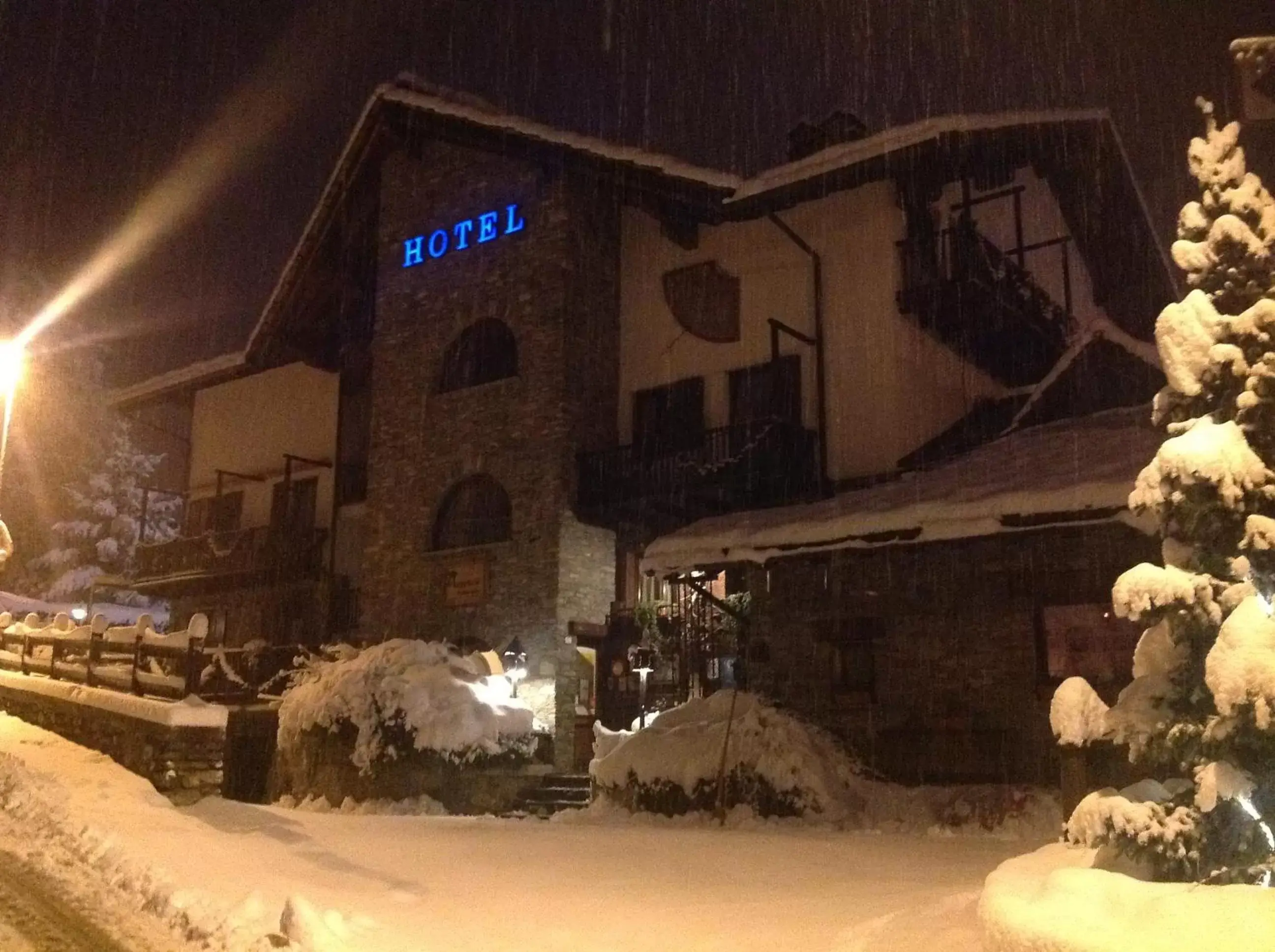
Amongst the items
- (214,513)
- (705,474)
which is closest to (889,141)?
(705,474)

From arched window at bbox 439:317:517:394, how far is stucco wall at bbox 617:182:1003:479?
2.53 metres

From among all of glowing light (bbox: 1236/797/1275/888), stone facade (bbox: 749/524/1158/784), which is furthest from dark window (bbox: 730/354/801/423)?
glowing light (bbox: 1236/797/1275/888)

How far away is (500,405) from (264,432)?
9.12 meters

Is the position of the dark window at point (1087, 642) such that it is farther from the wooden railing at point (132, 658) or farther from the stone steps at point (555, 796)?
the wooden railing at point (132, 658)

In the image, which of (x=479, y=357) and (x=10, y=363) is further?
(x=479, y=357)

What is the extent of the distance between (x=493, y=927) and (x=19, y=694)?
472 inches

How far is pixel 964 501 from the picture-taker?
13.6 metres

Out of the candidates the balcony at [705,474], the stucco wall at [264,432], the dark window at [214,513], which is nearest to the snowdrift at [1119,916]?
the balcony at [705,474]

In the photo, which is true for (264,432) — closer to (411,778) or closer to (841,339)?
(411,778)

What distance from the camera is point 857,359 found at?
1788 cm

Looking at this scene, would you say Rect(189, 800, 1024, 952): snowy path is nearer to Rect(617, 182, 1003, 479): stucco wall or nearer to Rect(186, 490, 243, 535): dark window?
Rect(617, 182, 1003, 479): stucco wall

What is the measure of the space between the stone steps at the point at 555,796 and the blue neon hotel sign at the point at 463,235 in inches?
406

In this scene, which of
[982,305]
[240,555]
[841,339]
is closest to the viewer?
[982,305]

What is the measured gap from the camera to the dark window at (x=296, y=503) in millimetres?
25188
